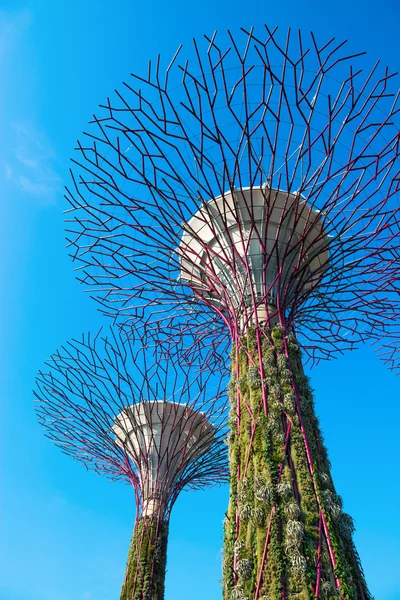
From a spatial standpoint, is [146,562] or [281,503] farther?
[146,562]

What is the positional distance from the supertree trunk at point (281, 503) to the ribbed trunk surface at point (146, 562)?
8231 mm

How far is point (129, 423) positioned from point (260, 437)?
10.4 metres

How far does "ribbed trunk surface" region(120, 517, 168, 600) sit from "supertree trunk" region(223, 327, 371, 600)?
823 centimetres

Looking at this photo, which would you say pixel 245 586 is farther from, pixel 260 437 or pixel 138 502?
pixel 138 502

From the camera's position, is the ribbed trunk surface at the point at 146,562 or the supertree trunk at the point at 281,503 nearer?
the supertree trunk at the point at 281,503

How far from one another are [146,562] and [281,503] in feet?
30.2

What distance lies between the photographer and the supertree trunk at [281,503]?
583cm

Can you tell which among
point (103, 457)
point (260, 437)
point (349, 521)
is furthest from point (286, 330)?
point (103, 457)

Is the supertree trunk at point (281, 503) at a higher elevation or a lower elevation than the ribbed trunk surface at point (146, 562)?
lower

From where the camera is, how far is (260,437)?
23.1 ft

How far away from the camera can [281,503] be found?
633cm

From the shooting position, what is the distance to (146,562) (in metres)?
14.0

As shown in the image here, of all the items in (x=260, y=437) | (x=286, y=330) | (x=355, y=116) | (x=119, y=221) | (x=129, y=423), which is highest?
(x=129, y=423)

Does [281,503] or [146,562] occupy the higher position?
[146,562]
